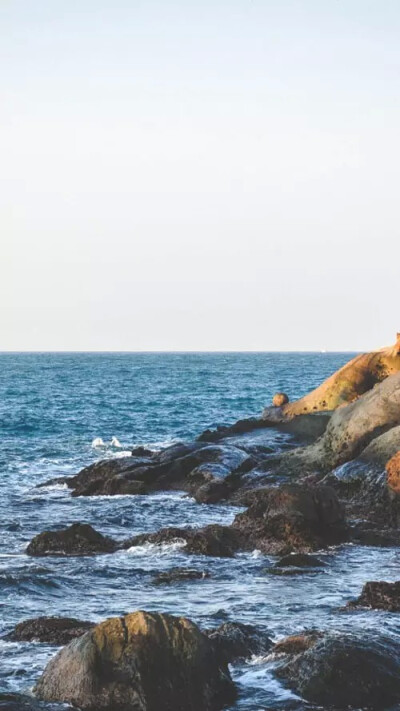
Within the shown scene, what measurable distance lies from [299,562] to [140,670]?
27.3 ft

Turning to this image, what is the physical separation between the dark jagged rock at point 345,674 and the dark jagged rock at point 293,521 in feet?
25.3

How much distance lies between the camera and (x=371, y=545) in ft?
71.4

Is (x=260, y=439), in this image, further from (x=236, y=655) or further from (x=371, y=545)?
(x=236, y=655)

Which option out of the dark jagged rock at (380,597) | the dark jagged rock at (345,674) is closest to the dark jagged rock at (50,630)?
the dark jagged rock at (345,674)

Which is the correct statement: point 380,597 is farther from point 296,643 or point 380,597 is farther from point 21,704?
point 21,704

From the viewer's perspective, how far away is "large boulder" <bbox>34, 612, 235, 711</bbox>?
11.4 meters

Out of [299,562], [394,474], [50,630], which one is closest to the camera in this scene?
[50,630]

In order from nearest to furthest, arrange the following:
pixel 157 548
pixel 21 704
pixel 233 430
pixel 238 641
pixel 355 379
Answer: pixel 21 704, pixel 238 641, pixel 157 548, pixel 355 379, pixel 233 430

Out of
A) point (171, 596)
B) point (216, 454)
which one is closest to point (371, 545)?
point (171, 596)

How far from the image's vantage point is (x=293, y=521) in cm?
2136

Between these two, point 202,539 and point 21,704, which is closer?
point 21,704

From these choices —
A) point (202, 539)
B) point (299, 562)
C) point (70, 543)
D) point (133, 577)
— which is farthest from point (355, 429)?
point (133, 577)

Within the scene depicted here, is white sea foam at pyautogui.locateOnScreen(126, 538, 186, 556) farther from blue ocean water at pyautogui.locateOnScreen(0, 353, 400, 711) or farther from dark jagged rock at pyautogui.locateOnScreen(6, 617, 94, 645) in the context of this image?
dark jagged rock at pyautogui.locateOnScreen(6, 617, 94, 645)

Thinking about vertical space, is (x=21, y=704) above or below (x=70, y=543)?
above
